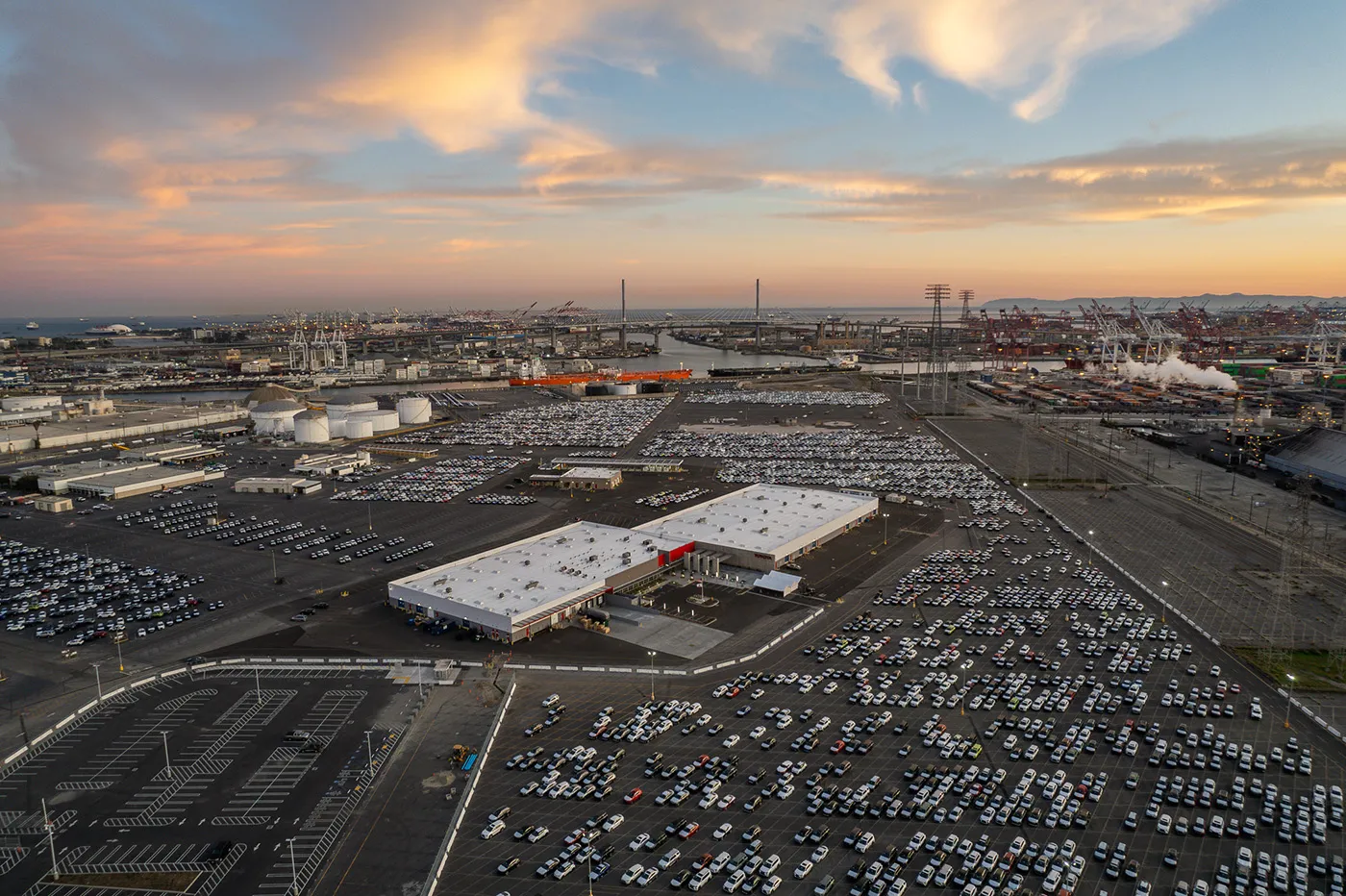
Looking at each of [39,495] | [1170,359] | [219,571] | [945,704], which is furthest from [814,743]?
[1170,359]

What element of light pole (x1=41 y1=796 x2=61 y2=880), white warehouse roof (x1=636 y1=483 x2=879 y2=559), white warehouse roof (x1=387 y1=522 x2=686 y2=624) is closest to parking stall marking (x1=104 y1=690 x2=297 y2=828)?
light pole (x1=41 y1=796 x2=61 y2=880)

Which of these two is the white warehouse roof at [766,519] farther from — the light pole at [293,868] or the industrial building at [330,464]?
the industrial building at [330,464]

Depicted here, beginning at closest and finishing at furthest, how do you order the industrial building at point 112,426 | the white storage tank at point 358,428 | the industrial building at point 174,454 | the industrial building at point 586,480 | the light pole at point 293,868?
the light pole at point 293,868
the industrial building at point 586,480
the industrial building at point 174,454
the industrial building at point 112,426
the white storage tank at point 358,428

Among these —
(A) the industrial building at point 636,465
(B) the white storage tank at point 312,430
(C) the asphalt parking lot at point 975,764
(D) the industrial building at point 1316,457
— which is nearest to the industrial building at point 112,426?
(B) the white storage tank at point 312,430

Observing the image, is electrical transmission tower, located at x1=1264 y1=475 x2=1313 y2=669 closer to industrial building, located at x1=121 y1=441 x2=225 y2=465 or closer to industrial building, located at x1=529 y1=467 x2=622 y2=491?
industrial building, located at x1=529 y1=467 x2=622 y2=491

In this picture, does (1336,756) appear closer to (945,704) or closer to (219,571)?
(945,704)
